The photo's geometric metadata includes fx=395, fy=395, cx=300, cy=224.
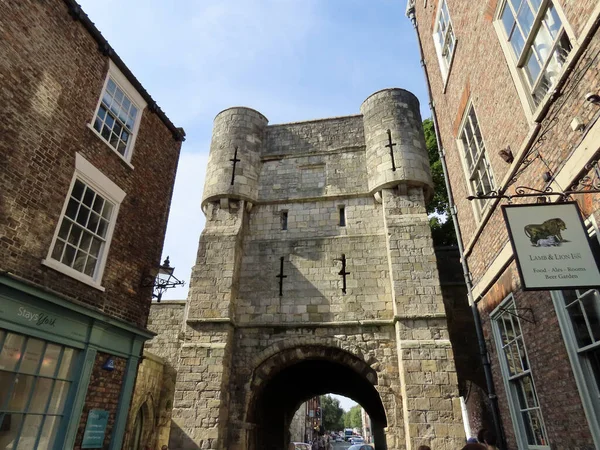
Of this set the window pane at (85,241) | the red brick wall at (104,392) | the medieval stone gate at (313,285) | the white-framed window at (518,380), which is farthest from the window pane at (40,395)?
the white-framed window at (518,380)

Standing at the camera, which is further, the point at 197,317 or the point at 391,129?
the point at 391,129

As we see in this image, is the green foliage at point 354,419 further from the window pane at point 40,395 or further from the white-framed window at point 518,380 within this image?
the window pane at point 40,395

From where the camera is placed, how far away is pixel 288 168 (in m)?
13.2

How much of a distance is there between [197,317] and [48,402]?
184 inches

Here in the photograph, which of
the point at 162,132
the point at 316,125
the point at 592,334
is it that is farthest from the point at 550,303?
the point at 316,125

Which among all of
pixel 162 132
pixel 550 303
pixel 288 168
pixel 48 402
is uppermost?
pixel 288 168

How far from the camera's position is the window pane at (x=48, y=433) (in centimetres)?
575

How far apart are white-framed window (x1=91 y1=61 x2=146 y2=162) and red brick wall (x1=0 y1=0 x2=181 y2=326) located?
18 cm

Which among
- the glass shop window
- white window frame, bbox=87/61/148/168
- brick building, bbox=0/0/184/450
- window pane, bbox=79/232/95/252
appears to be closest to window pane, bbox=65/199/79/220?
brick building, bbox=0/0/184/450

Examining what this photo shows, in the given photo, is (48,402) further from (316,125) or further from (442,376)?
(316,125)

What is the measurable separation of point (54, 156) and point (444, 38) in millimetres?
8836

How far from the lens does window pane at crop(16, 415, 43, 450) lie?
5.44m

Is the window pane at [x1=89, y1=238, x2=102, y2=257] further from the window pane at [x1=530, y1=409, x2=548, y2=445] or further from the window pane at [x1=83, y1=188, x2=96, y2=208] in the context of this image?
the window pane at [x1=530, y1=409, x2=548, y2=445]

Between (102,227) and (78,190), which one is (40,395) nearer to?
(102,227)
